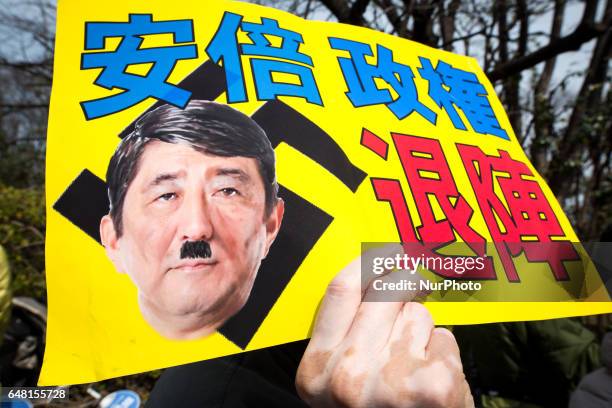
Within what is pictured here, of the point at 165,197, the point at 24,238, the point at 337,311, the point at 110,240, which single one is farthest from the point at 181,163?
the point at 24,238

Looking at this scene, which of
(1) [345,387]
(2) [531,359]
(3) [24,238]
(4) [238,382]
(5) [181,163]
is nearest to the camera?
(1) [345,387]

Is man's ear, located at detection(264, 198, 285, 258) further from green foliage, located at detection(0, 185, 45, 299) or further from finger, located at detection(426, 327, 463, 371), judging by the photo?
green foliage, located at detection(0, 185, 45, 299)

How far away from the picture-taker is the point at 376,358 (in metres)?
0.72

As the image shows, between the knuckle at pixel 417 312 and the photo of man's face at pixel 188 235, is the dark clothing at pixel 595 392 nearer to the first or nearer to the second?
the knuckle at pixel 417 312

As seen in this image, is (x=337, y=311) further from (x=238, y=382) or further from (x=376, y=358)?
(x=238, y=382)

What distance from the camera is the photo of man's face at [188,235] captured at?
0.77 metres

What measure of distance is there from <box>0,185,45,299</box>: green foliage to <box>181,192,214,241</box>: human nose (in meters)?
3.49

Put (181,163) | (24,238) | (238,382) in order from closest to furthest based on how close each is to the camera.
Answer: (181,163) → (238,382) → (24,238)

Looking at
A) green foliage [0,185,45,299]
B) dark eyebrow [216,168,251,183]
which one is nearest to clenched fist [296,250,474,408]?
dark eyebrow [216,168,251,183]

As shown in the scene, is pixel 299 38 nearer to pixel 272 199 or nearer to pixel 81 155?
pixel 272 199

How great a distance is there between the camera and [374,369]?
716 millimetres

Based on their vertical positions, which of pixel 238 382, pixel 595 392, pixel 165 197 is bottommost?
pixel 595 392

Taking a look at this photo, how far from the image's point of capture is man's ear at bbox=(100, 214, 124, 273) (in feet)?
2.52

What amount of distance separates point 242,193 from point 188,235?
12 centimetres
